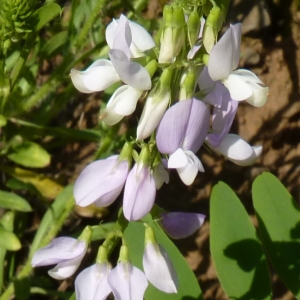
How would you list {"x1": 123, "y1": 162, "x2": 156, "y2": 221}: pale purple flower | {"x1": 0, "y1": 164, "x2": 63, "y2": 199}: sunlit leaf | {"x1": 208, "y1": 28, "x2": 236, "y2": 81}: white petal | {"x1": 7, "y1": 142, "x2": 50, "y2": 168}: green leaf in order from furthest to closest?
{"x1": 0, "y1": 164, "x2": 63, "y2": 199}: sunlit leaf, {"x1": 7, "y1": 142, "x2": 50, "y2": 168}: green leaf, {"x1": 123, "y1": 162, "x2": 156, "y2": 221}: pale purple flower, {"x1": 208, "y1": 28, "x2": 236, "y2": 81}: white petal

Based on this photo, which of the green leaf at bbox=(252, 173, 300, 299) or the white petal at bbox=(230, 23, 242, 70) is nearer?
the white petal at bbox=(230, 23, 242, 70)

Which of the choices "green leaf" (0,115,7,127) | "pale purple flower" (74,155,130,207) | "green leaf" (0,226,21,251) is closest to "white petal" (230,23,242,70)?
"pale purple flower" (74,155,130,207)

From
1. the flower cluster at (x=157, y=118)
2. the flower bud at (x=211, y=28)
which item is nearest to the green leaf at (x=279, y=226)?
the flower cluster at (x=157, y=118)

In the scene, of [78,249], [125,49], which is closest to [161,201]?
[78,249]

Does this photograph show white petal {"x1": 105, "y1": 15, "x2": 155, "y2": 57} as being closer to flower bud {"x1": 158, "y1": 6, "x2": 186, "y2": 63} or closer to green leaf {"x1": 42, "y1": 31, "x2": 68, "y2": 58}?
flower bud {"x1": 158, "y1": 6, "x2": 186, "y2": 63}

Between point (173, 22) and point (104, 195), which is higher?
point (173, 22)

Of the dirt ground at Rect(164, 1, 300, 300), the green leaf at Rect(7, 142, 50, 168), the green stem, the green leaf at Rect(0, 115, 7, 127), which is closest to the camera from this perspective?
the green stem

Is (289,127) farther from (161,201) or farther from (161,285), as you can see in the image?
(161,285)

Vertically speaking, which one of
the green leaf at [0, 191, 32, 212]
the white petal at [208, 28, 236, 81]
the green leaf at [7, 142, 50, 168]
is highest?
the white petal at [208, 28, 236, 81]
